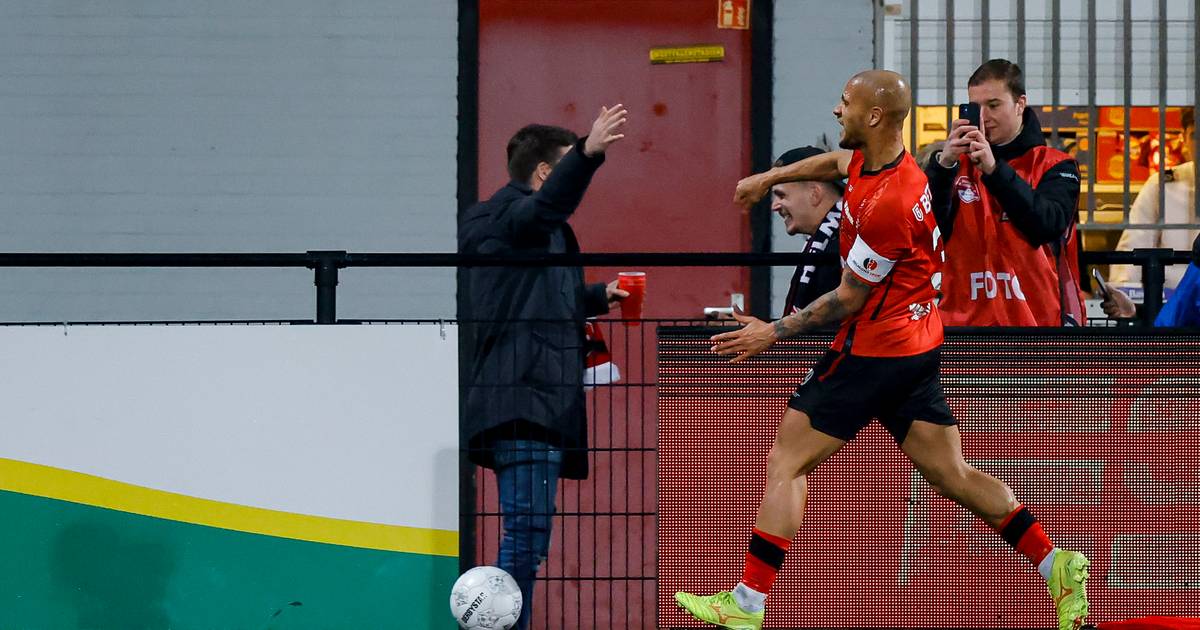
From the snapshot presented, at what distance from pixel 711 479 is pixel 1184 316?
2.28m

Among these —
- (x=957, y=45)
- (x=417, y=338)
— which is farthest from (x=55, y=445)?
(x=957, y=45)

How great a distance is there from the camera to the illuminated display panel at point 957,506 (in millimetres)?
6227

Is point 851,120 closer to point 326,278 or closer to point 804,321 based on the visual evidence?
point 804,321

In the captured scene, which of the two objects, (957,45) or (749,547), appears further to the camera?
(957,45)

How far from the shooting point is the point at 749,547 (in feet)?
18.8

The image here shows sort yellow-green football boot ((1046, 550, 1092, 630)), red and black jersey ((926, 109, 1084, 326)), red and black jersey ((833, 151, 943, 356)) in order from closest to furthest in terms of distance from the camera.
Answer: red and black jersey ((833, 151, 943, 356))
yellow-green football boot ((1046, 550, 1092, 630))
red and black jersey ((926, 109, 1084, 326))

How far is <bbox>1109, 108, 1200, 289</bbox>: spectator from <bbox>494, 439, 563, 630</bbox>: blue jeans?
4024 mm

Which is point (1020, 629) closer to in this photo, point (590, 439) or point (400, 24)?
point (590, 439)

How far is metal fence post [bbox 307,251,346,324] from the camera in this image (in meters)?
6.25

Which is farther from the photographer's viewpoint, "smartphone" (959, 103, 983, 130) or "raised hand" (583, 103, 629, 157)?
"smartphone" (959, 103, 983, 130)

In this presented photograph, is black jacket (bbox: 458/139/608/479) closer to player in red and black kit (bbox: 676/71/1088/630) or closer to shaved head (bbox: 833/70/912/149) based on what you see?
player in red and black kit (bbox: 676/71/1088/630)

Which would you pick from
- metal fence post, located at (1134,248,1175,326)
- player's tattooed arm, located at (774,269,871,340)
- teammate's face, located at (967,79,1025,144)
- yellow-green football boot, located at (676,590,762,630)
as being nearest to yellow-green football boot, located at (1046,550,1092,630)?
yellow-green football boot, located at (676,590,762,630)

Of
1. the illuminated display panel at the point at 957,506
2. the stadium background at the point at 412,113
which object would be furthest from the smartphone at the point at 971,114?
the stadium background at the point at 412,113

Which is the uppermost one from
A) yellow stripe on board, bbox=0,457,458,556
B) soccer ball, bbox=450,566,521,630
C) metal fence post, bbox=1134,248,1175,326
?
metal fence post, bbox=1134,248,1175,326
